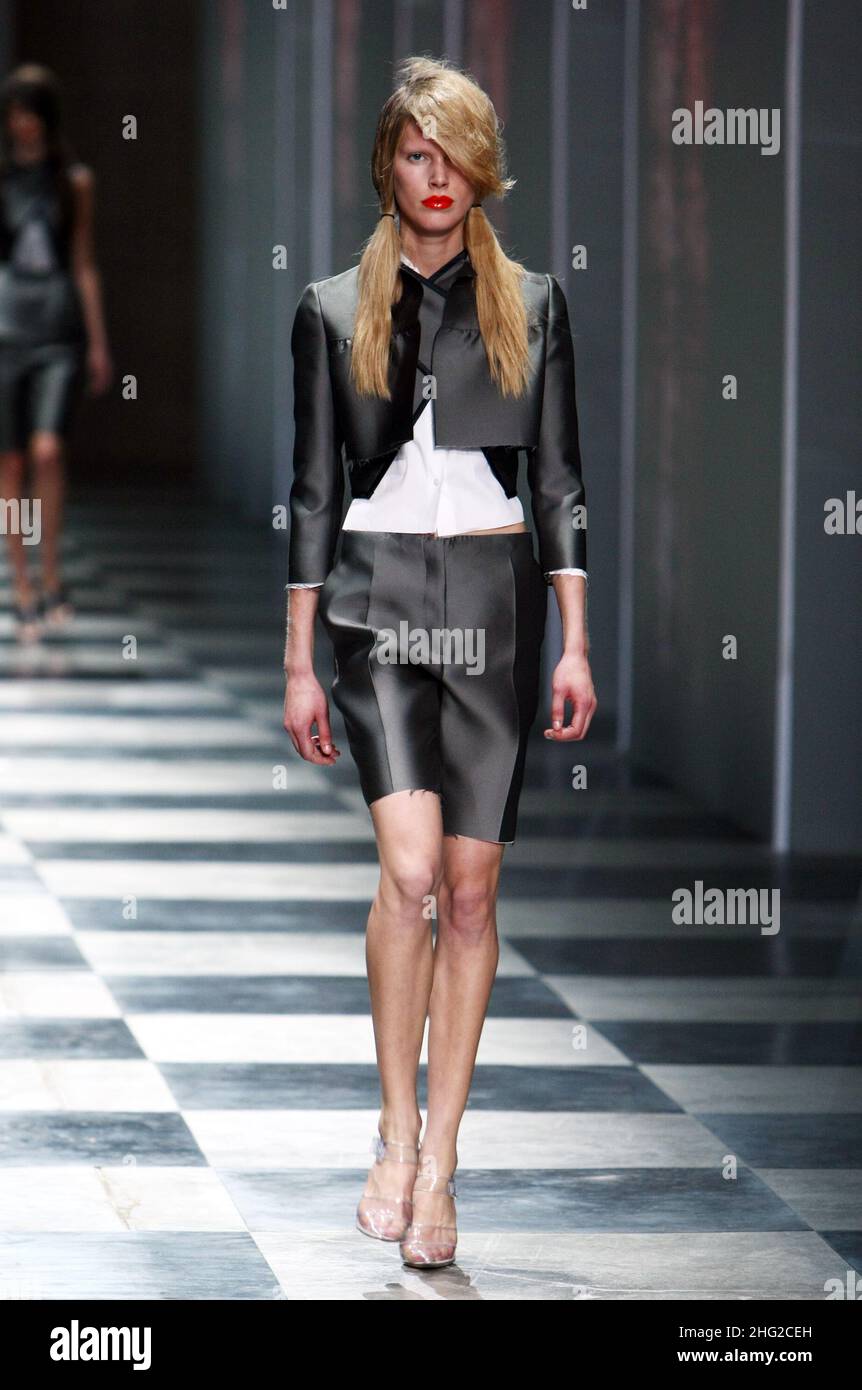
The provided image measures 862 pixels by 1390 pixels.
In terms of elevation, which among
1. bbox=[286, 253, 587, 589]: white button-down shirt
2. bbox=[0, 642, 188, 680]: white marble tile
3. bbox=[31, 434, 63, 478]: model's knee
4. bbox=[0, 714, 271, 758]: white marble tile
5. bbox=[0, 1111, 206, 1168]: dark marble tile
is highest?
bbox=[286, 253, 587, 589]: white button-down shirt

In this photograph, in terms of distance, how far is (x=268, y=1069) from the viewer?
19.3 feet

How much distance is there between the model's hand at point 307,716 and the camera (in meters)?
4.62

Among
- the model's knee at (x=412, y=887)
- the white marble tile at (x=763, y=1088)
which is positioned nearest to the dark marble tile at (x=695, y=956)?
the white marble tile at (x=763, y=1088)

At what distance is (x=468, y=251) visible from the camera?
4.61 metres

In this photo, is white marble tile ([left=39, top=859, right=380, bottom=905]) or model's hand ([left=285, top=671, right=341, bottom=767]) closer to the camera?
model's hand ([left=285, top=671, right=341, bottom=767])

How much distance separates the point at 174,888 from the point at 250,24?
625 inches

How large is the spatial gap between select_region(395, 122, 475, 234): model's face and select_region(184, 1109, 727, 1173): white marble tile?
1690 mm

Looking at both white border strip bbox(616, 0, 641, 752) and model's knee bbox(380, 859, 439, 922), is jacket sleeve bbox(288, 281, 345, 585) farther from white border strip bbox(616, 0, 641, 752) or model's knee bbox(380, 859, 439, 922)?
white border strip bbox(616, 0, 641, 752)

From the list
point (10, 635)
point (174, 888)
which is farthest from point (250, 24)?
point (174, 888)

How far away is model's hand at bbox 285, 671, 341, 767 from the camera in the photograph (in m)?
4.62

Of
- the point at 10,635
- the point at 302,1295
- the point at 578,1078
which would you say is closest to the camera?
the point at 302,1295

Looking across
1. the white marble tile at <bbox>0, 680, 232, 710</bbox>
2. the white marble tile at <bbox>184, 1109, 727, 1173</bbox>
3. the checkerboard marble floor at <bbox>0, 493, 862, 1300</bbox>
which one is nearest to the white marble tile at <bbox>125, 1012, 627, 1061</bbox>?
the checkerboard marble floor at <bbox>0, 493, 862, 1300</bbox>
